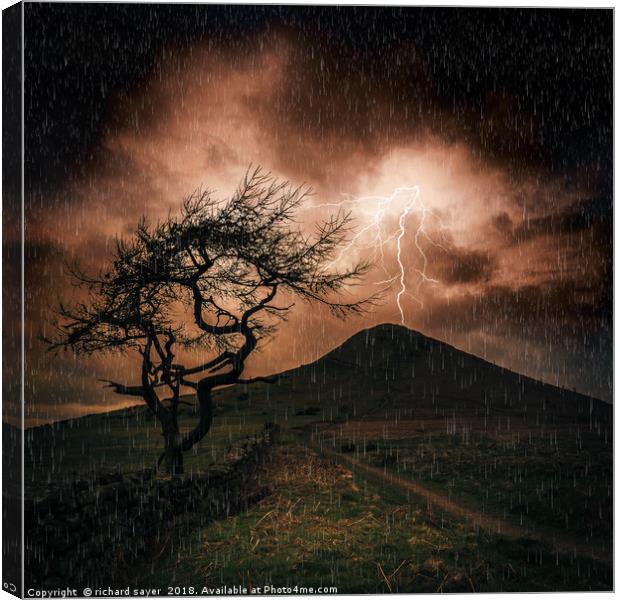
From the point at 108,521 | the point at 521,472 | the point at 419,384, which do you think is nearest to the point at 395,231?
the point at 419,384

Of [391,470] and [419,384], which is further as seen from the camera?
[419,384]

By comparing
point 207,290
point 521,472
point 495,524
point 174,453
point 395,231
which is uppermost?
point 395,231

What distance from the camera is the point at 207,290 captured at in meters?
8.08

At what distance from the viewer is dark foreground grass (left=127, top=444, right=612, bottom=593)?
7.23m

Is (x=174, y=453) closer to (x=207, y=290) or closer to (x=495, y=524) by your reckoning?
(x=207, y=290)

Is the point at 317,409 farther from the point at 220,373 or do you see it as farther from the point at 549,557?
the point at 549,557

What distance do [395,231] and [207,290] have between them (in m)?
2.27

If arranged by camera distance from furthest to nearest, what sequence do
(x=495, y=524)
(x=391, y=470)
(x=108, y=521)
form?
(x=391, y=470), (x=495, y=524), (x=108, y=521)

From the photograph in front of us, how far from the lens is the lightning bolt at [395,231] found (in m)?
7.98

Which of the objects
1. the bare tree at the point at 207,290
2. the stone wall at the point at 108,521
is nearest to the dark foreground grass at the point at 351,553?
the stone wall at the point at 108,521

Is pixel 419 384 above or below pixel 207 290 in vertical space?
below

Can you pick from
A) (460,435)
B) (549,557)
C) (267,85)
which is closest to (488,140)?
(267,85)

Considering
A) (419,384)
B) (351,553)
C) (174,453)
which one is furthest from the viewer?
(419,384)

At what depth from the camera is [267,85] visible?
8.12 metres
